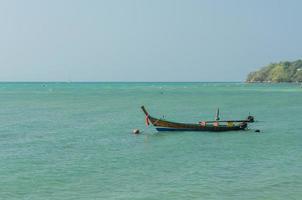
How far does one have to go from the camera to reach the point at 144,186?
27344mm

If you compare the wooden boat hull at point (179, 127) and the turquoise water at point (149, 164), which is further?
the wooden boat hull at point (179, 127)

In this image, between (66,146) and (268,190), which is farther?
(66,146)

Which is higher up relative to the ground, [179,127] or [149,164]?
[179,127]

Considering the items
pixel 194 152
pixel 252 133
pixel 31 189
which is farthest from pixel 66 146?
pixel 252 133

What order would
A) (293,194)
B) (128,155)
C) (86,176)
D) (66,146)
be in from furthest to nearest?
(66,146), (128,155), (86,176), (293,194)

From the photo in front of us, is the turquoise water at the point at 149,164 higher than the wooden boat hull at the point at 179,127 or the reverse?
the reverse

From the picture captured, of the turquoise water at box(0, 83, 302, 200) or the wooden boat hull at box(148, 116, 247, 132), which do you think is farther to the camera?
the wooden boat hull at box(148, 116, 247, 132)

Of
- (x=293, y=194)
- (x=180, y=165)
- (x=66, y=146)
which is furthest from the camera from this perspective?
(x=66, y=146)

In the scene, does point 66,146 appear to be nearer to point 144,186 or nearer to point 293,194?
point 144,186

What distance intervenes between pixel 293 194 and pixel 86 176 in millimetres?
11107

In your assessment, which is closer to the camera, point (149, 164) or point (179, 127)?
point (149, 164)

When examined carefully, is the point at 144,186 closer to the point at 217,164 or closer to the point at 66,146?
the point at 217,164

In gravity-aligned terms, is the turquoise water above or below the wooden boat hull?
below

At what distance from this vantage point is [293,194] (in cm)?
2573
